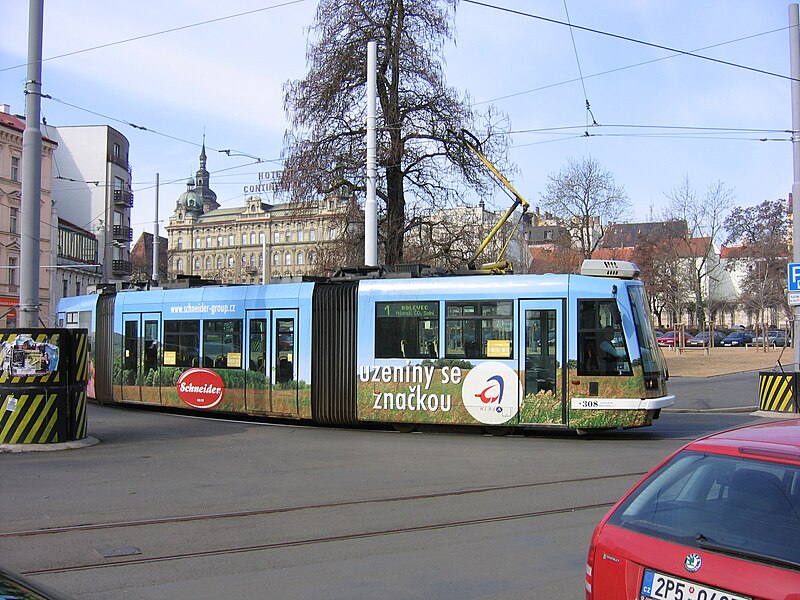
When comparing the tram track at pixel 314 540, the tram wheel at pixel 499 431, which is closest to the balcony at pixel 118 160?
the tram wheel at pixel 499 431

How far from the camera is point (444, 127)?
23.7 m

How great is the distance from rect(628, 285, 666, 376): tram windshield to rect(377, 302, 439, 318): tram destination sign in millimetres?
3611

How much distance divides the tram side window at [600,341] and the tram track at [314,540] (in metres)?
5.22

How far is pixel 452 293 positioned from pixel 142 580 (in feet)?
31.2

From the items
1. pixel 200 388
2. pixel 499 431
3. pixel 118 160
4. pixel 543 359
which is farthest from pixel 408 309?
pixel 118 160

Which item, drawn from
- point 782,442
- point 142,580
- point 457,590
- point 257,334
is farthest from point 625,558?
point 257,334

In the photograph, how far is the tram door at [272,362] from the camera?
639 inches

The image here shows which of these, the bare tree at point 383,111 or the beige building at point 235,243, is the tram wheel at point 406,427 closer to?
the bare tree at point 383,111

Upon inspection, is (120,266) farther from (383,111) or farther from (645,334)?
(645,334)

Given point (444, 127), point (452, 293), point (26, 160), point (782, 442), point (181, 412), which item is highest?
point (444, 127)

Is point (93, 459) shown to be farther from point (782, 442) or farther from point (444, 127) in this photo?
point (444, 127)

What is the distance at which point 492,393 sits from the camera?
14.4 metres

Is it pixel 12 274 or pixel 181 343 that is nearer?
pixel 181 343

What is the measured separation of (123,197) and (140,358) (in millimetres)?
52346
